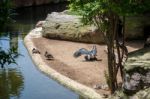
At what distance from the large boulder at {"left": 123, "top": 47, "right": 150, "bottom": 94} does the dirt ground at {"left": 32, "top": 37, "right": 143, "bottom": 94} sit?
2.09 m

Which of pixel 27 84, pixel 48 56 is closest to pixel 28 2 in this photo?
pixel 48 56

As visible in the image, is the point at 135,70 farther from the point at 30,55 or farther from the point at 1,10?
the point at 30,55

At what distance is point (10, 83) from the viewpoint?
12.1 m

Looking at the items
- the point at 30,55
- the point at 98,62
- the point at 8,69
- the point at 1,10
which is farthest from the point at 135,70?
the point at 30,55

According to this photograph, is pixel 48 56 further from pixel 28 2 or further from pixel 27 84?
pixel 28 2

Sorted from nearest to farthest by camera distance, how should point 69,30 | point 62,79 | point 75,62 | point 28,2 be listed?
point 62,79
point 75,62
point 69,30
point 28,2

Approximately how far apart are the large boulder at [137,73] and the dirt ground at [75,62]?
209 cm

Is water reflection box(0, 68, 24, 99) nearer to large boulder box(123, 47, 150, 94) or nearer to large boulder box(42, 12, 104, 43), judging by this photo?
large boulder box(123, 47, 150, 94)

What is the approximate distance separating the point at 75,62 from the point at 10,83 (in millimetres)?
2331

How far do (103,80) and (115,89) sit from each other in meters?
1.50

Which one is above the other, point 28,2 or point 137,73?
point 28,2

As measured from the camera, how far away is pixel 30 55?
49.4 feet

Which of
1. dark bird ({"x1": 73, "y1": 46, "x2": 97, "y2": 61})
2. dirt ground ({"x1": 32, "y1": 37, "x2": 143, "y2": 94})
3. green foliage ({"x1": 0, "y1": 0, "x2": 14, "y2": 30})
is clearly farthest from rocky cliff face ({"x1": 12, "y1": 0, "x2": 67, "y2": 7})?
green foliage ({"x1": 0, "y1": 0, "x2": 14, "y2": 30})

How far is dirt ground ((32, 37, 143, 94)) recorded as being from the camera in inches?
462
